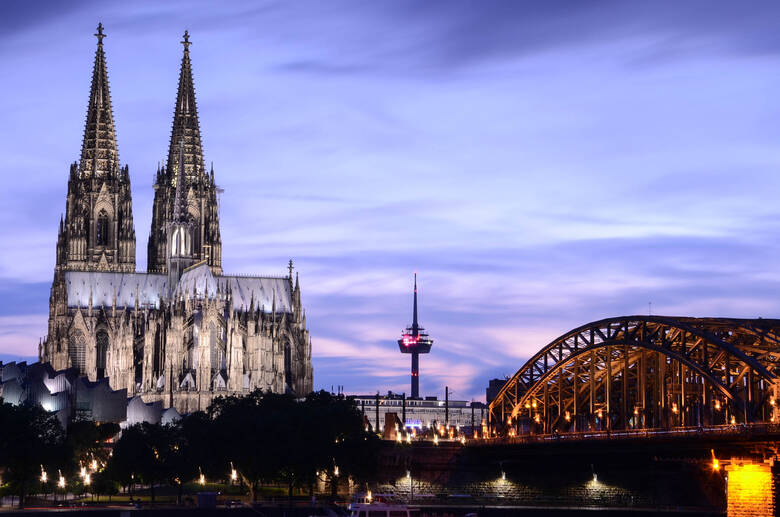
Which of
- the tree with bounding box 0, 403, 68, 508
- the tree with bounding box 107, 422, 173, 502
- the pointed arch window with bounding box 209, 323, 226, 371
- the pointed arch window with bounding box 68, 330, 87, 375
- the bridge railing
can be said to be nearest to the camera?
the bridge railing

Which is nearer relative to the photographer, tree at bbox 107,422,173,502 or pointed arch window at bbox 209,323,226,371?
tree at bbox 107,422,173,502

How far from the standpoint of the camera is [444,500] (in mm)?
120062

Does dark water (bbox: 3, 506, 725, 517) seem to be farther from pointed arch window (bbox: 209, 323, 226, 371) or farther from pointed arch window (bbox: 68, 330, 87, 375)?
pointed arch window (bbox: 68, 330, 87, 375)

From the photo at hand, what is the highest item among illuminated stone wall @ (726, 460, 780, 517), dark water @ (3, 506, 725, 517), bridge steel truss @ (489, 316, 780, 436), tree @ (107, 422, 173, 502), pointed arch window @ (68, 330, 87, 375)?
pointed arch window @ (68, 330, 87, 375)

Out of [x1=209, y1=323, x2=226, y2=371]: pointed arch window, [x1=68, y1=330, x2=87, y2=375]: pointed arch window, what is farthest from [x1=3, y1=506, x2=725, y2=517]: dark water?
[x1=68, y1=330, x2=87, y2=375]: pointed arch window

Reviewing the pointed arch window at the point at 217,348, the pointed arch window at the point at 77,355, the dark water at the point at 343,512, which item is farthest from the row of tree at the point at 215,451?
the pointed arch window at the point at 77,355

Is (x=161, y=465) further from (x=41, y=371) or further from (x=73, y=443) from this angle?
(x=41, y=371)

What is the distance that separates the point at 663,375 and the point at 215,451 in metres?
39.3

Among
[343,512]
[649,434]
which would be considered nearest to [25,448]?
[343,512]

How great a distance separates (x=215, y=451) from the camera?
129 meters

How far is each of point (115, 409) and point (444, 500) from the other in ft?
198

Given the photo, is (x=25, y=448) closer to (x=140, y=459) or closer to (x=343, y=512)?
(x=140, y=459)

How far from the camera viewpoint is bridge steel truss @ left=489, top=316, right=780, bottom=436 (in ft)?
338

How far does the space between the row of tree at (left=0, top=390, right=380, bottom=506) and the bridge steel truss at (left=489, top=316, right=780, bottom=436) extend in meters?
16.7
